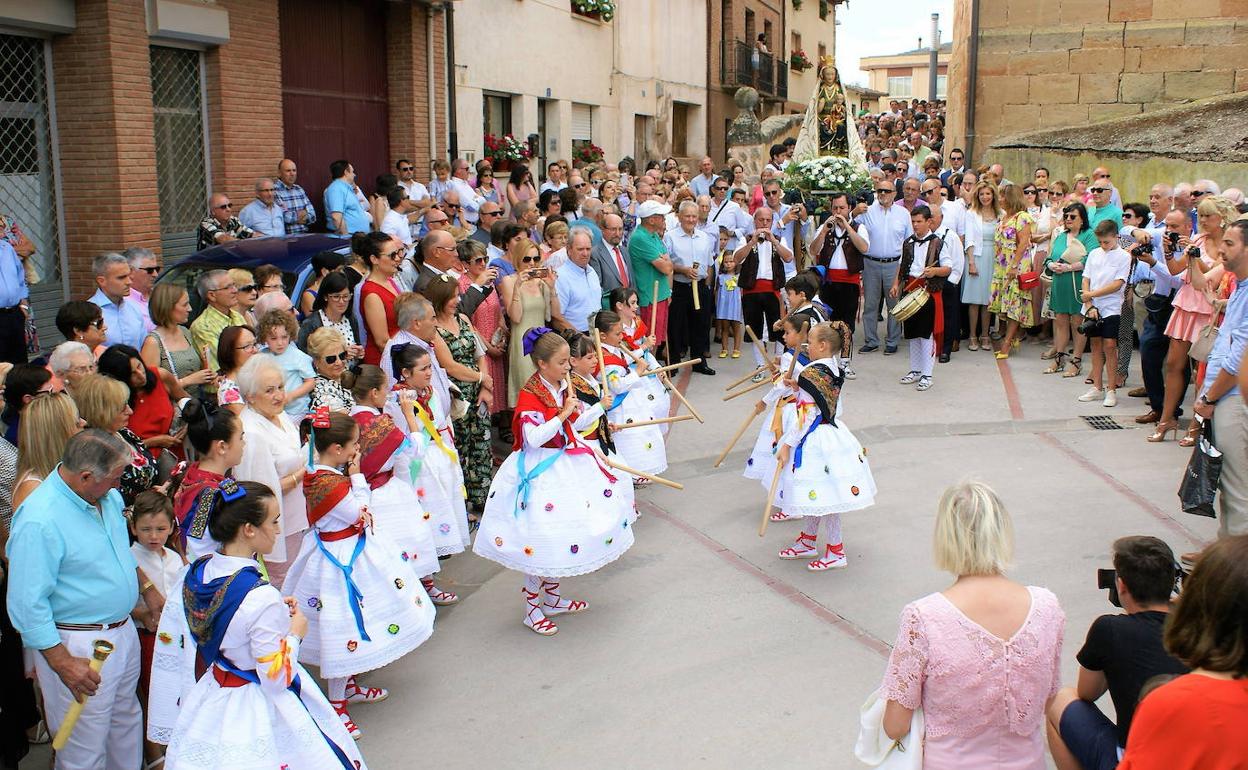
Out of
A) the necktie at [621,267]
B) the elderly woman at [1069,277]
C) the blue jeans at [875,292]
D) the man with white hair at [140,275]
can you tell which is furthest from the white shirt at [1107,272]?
the man with white hair at [140,275]

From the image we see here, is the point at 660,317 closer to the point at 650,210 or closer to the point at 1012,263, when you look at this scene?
the point at 650,210

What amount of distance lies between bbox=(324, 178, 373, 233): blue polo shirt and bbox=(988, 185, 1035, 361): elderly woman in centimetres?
695

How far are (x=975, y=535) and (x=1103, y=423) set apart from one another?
22.7 ft

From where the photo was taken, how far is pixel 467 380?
719cm

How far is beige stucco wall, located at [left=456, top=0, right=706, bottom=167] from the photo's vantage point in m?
17.1

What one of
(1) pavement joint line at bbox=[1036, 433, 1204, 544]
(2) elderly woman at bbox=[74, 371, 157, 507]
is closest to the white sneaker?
(1) pavement joint line at bbox=[1036, 433, 1204, 544]

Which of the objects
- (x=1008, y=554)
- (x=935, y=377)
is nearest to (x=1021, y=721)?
(x=1008, y=554)

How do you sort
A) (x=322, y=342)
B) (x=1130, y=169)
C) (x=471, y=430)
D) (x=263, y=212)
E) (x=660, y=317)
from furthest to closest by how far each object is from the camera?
(x=1130, y=169) → (x=263, y=212) → (x=660, y=317) → (x=471, y=430) → (x=322, y=342)

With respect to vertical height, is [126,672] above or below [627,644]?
above

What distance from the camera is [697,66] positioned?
95.5 ft

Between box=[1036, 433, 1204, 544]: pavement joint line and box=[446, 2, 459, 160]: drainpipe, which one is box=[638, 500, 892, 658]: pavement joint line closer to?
box=[1036, 433, 1204, 544]: pavement joint line

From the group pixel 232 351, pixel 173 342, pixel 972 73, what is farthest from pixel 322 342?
pixel 972 73

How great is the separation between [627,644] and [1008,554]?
2.66 m

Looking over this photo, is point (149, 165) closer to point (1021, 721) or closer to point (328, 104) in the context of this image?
point (328, 104)
